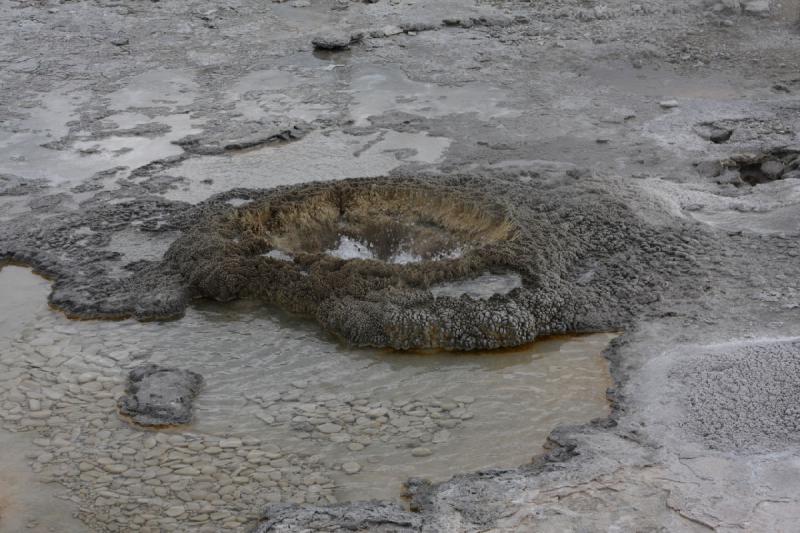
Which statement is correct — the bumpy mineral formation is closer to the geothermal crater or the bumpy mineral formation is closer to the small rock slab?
the geothermal crater

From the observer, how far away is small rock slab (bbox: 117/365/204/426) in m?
4.57

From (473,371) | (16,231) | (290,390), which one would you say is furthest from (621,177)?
(16,231)

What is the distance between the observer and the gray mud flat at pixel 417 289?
395cm

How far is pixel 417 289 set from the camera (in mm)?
5406

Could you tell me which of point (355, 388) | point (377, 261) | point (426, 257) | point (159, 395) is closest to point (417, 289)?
point (377, 261)

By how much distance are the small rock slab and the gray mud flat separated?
7cm

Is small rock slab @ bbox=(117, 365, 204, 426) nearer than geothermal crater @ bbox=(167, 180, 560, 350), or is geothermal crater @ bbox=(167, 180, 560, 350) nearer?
small rock slab @ bbox=(117, 365, 204, 426)

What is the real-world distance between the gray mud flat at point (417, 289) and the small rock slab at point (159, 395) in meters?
0.07

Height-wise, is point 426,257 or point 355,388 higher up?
point 426,257

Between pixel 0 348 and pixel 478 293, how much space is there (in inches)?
112

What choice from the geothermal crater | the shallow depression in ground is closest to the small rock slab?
the shallow depression in ground

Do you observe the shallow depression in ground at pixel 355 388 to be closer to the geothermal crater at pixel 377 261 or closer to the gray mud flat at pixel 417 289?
the gray mud flat at pixel 417 289

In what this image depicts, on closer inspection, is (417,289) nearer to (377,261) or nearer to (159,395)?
(377,261)

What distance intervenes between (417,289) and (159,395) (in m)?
1.64
